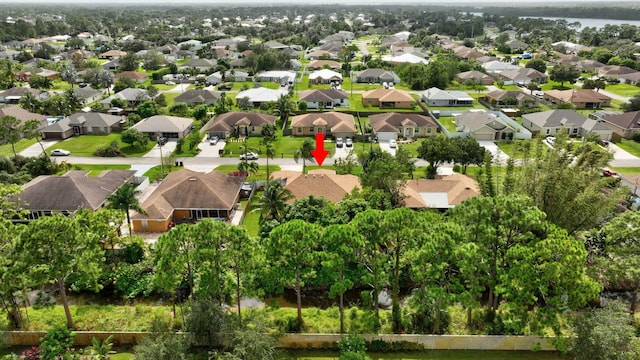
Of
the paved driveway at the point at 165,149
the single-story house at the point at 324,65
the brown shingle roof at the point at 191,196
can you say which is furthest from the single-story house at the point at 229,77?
the brown shingle roof at the point at 191,196

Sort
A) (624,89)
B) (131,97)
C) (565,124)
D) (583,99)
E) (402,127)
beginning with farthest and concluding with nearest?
(624,89), (583,99), (131,97), (402,127), (565,124)

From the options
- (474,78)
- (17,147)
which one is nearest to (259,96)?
(17,147)

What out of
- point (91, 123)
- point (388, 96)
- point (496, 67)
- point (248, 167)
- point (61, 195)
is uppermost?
point (496, 67)

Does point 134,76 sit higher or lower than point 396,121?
higher

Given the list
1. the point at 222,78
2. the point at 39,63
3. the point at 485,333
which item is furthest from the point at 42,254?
the point at 39,63

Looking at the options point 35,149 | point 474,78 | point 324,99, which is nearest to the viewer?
point 35,149

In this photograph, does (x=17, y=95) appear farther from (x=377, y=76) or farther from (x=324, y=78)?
(x=377, y=76)

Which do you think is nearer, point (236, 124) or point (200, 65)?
point (236, 124)
